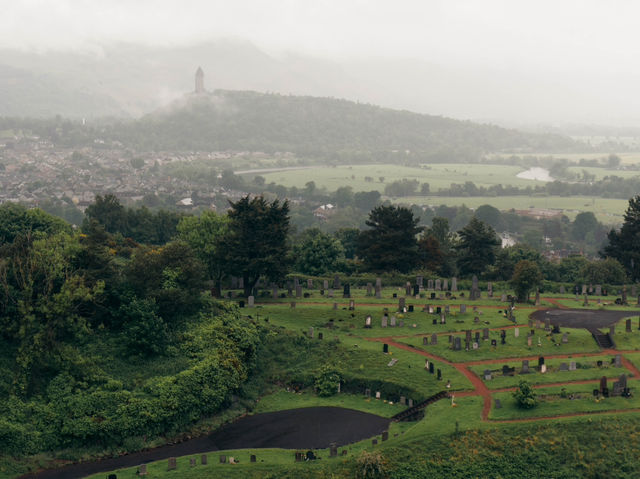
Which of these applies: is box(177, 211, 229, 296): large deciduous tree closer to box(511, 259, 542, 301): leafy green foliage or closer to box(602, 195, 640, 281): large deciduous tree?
box(511, 259, 542, 301): leafy green foliage

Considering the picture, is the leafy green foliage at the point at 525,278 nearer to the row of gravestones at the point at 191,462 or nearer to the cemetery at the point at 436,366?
the cemetery at the point at 436,366

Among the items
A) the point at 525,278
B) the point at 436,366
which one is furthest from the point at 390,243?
the point at 436,366

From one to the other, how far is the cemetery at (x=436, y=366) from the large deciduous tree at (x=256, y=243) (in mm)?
2546

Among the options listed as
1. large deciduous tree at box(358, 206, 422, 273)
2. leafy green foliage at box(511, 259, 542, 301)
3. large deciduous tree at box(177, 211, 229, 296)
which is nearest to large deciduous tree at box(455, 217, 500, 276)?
large deciduous tree at box(358, 206, 422, 273)

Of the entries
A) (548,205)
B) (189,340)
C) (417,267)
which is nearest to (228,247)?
(189,340)

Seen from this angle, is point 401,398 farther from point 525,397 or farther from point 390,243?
point 390,243

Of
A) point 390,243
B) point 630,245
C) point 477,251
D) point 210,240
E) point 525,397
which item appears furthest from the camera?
point 477,251

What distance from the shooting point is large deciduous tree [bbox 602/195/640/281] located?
7662 centimetres

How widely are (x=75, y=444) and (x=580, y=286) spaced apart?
46.4 meters

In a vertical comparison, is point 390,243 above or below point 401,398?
above

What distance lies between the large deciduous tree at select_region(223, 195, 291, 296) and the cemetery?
100 inches

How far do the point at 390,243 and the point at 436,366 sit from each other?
2717cm

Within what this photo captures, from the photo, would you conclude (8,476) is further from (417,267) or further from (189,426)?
(417,267)

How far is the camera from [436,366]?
49.2 m
